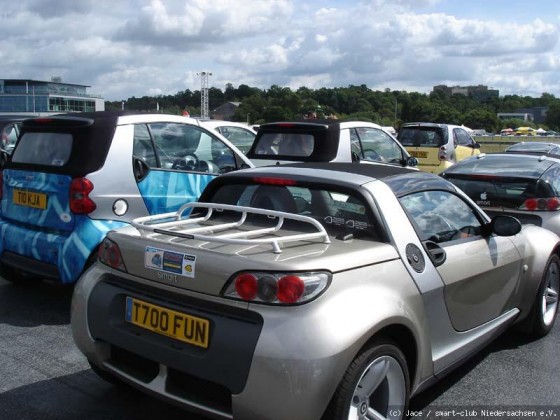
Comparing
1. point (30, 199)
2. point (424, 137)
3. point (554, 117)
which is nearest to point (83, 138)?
point (30, 199)

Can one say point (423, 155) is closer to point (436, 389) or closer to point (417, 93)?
point (436, 389)

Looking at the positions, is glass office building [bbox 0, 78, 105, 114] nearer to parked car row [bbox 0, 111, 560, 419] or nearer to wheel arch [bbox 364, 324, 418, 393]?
parked car row [bbox 0, 111, 560, 419]

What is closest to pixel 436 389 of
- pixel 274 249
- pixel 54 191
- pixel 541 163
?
pixel 274 249

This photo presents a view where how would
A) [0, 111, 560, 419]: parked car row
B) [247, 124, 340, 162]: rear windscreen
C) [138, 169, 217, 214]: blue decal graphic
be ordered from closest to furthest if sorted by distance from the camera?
1. [0, 111, 560, 419]: parked car row
2. [138, 169, 217, 214]: blue decal graphic
3. [247, 124, 340, 162]: rear windscreen

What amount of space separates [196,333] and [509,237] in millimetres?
2532

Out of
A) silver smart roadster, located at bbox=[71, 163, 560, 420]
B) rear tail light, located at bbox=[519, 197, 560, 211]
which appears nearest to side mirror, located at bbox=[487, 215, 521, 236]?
silver smart roadster, located at bbox=[71, 163, 560, 420]

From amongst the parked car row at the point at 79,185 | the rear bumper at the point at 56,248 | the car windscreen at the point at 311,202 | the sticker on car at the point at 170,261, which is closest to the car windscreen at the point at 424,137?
the parked car row at the point at 79,185

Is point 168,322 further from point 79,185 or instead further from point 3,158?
point 3,158

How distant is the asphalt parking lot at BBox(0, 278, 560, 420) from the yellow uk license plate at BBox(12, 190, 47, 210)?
0.98 metres

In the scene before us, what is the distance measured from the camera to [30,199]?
5.15 meters

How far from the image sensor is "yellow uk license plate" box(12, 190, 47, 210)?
5.03m

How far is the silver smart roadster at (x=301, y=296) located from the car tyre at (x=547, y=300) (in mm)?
767

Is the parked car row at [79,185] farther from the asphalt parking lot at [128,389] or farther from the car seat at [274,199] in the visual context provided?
the car seat at [274,199]

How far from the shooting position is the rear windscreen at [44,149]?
5.05 m
